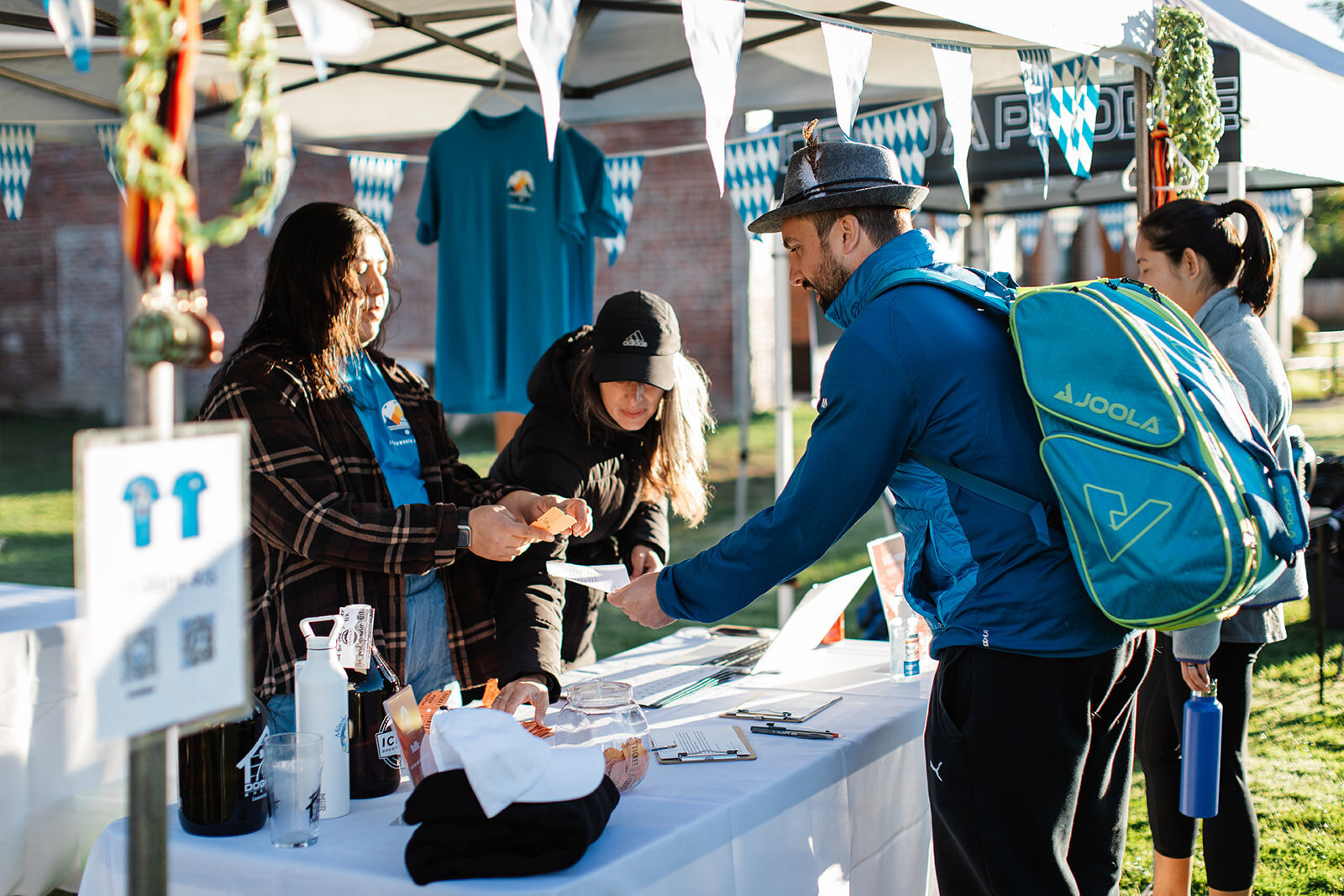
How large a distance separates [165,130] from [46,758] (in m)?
2.33

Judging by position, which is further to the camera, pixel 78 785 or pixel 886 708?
pixel 78 785

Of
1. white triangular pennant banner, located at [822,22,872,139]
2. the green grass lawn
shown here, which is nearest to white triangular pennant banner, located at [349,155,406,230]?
the green grass lawn

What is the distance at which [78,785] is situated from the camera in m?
2.79

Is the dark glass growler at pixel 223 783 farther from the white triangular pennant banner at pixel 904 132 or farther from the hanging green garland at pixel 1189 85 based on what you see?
the white triangular pennant banner at pixel 904 132

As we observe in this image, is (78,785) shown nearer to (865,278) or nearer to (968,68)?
(865,278)

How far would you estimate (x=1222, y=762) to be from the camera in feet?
7.76

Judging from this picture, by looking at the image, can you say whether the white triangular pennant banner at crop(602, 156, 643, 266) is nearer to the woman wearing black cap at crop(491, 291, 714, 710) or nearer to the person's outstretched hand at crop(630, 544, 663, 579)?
the woman wearing black cap at crop(491, 291, 714, 710)

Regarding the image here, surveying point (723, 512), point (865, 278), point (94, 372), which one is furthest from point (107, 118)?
point (94, 372)

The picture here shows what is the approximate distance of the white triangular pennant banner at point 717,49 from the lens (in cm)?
186

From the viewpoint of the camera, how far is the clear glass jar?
1601mm

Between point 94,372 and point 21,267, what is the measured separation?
169 cm

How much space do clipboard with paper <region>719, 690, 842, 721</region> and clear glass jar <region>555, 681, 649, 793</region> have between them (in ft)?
1.44

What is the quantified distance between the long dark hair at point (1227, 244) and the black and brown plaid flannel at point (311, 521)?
1.74 m

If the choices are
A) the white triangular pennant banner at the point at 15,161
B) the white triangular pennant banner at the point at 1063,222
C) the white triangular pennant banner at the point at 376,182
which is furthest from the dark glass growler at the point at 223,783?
the white triangular pennant banner at the point at 1063,222
